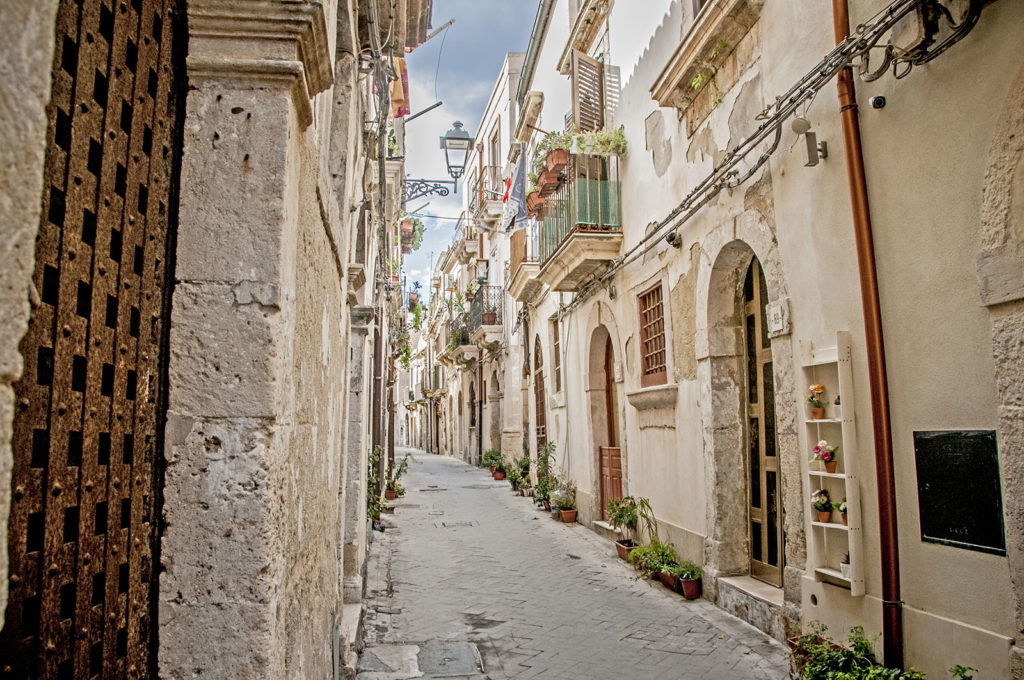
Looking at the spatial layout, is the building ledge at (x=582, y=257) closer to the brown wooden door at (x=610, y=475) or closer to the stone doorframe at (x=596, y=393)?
the stone doorframe at (x=596, y=393)

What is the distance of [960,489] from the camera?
3760 mm

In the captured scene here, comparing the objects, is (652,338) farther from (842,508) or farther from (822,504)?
(842,508)

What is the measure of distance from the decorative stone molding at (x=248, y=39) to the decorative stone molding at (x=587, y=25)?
9.19 metres

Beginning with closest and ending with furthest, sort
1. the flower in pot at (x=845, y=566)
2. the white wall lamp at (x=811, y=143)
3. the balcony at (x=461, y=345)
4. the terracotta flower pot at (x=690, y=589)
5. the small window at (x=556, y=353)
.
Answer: the flower in pot at (x=845, y=566)
the white wall lamp at (x=811, y=143)
the terracotta flower pot at (x=690, y=589)
the small window at (x=556, y=353)
the balcony at (x=461, y=345)

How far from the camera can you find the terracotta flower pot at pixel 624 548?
853 cm

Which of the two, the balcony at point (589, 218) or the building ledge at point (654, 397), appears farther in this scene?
the balcony at point (589, 218)

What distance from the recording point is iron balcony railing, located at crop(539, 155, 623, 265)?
9.85m

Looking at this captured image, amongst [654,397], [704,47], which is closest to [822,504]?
[654,397]

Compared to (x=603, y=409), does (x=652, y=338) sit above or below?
above

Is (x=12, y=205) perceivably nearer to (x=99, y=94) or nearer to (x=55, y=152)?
(x=55, y=152)

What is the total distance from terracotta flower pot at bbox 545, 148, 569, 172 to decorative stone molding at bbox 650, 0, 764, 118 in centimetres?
266

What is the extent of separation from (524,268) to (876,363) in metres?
10.5

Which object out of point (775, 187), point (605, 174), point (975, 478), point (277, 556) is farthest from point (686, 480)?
point (277, 556)

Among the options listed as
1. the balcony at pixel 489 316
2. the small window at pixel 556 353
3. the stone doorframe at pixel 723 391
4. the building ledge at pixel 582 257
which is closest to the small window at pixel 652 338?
the building ledge at pixel 582 257
